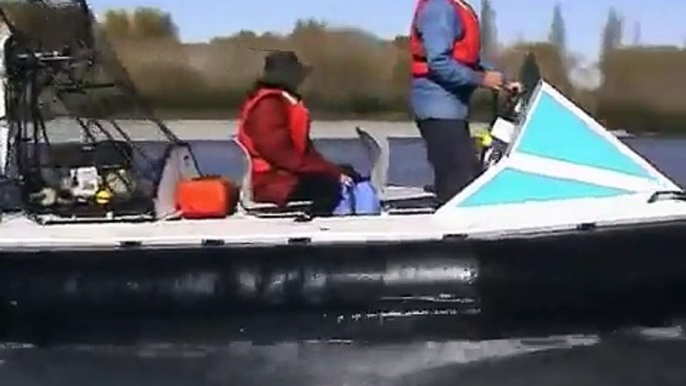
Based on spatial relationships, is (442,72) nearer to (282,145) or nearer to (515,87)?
(515,87)

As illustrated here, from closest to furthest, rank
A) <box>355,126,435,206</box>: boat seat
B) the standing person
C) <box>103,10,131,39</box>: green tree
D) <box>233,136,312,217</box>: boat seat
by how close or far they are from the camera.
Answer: <box>233,136,312,217</box>: boat seat < the standing person < <box>355,126,435,206</box>: boat seat < <box>103,10,131,39</box>: green tree

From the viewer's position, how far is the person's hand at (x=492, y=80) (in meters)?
4.74

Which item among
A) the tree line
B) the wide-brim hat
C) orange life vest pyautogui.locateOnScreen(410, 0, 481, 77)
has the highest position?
orange life vest pyautogui.locateOnScreen(410, 0, 481, 77)

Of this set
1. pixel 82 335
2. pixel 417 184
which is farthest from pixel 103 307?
pixel 417 184

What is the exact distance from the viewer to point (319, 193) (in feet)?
15.3

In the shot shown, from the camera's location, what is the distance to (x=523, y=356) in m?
4.28

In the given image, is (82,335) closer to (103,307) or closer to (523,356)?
(103,307)

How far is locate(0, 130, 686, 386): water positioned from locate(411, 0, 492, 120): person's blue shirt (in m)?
0.74

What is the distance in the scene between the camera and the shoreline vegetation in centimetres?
669

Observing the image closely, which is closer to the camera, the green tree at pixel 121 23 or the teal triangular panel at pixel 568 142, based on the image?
the teal triangular panel at pixel 568 142

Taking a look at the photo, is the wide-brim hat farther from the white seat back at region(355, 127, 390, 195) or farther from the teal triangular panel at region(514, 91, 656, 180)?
the teal triangular panel at region(514, 91, 656, 180)

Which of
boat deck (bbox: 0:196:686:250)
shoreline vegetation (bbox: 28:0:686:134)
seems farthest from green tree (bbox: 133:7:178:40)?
boat deck (bbox: 0:196:686:250)

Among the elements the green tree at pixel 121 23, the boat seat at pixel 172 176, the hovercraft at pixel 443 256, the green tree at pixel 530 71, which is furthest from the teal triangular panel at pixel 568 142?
the green tree at pixel 121 23

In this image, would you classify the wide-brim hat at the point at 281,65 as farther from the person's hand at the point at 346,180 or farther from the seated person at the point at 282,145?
the person's hand at the point at 346,180
